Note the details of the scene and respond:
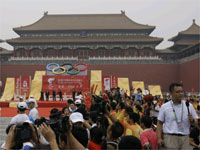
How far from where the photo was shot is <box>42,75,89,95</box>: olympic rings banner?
53.6ft

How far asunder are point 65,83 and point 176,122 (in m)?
14.1

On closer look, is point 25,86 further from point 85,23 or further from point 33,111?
point 85,23

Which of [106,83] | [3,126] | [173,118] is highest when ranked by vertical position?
[106,83]

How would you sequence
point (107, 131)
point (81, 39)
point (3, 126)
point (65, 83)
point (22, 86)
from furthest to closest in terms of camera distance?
point (81, 39), point (65, 83), point (22, 86), point (3, 126), point (107, 131)

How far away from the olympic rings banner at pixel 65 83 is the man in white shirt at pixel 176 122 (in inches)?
536

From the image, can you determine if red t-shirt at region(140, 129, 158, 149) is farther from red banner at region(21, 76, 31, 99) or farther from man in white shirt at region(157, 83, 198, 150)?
red banner at region(21, 76, 31, 99)

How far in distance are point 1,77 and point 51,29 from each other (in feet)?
26.4

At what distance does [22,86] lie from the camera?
16.0 m

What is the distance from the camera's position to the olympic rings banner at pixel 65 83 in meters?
16.3

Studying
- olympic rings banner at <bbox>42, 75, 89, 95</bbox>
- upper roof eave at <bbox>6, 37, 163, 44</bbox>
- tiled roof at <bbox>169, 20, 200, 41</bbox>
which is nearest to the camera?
olympic rings banner at <bbox>42, 75, 89, 95</bbox>

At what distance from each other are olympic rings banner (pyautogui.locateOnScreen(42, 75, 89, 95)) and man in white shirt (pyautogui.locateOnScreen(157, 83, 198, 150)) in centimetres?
1361

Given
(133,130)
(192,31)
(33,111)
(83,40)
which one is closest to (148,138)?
(133,130)

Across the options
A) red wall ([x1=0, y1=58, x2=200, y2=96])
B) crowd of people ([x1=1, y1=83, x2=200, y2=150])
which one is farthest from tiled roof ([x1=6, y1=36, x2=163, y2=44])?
crowd of people ([x1=1, y1=83, x2=200, y2=150])

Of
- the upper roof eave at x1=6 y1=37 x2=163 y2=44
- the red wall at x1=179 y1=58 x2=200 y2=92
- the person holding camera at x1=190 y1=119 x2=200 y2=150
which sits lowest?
the person holding camera at x1=190 y1=119 x2=200 y2=150
